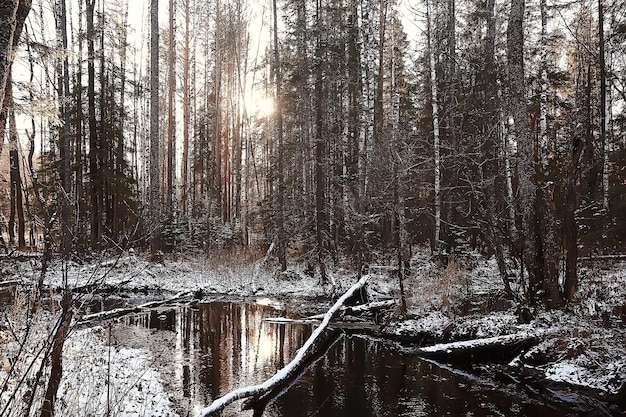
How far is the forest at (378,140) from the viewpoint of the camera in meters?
10.2

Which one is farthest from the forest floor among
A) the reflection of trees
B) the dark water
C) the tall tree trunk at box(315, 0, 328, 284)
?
the tall tree trunk at box(315, 0, 328, 284)

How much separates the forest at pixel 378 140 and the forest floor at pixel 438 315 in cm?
53

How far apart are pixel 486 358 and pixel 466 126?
12.4 meters

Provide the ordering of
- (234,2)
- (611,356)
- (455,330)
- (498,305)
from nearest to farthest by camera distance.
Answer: (611,356)
(455,330)
(498,305)
(234,2)

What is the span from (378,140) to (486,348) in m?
9.23

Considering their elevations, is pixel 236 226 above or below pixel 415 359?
above

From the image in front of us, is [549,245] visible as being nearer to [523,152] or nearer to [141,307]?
[523,152]

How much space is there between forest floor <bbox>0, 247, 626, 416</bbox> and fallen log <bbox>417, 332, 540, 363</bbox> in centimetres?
10

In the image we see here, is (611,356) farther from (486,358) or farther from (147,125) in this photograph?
(147,125)

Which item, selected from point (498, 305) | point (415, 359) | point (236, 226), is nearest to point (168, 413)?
point (415, 359)

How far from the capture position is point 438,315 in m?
10.9

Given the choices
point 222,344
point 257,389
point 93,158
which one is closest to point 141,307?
point 222,344

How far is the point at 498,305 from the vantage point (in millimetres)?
10875

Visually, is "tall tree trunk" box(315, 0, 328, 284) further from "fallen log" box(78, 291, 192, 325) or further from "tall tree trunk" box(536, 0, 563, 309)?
"tall tree trunk" box(536, 0, 563, 309)
